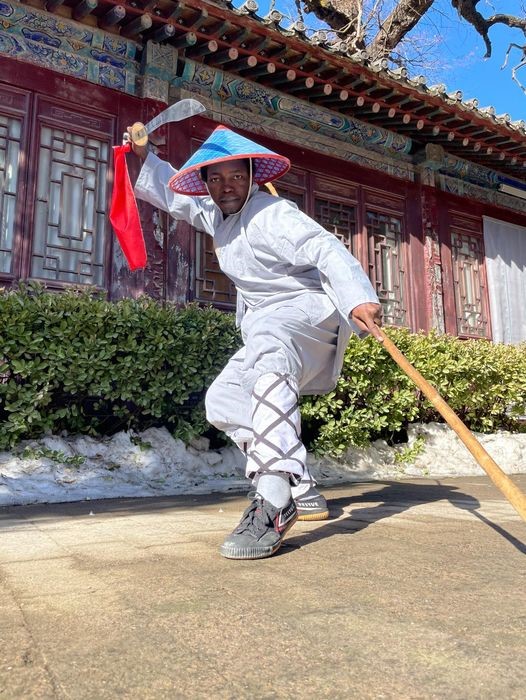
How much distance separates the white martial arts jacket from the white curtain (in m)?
6.85

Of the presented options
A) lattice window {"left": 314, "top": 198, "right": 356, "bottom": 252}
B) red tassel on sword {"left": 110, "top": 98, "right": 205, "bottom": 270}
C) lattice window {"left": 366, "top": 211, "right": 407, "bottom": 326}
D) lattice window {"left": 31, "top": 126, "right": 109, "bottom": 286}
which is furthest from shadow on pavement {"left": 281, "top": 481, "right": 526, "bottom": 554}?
lattice window {"left": 314, "top": 198, "right": 356, "bottom": 252}

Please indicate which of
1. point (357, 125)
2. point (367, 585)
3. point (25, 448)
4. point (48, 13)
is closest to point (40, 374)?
point (25, 448)

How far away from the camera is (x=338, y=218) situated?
24.3 feet

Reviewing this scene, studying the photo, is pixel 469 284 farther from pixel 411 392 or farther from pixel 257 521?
pixel 257 521

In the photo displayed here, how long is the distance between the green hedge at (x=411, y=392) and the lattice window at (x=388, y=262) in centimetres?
150

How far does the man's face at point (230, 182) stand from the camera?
2660 millimetres

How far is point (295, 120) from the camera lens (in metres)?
7.02

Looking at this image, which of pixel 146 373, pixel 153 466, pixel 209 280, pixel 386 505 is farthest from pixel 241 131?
pixel 386 505

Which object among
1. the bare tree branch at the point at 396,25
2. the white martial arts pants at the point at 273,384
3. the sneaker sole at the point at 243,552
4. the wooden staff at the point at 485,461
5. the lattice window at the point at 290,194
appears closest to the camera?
the wooden staff at the point at 485,461

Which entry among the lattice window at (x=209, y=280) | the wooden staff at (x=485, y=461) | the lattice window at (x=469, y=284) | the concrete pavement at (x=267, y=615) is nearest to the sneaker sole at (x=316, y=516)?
the concrete pavement at (x=267, y=615)

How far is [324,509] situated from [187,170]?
5.52ft

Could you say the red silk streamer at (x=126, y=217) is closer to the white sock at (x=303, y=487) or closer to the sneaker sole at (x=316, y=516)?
the white sock at (x=303, y=487)

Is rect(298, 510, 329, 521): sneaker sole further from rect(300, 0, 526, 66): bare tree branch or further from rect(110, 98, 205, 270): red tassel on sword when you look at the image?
rect(300, 0, 526, 66): bare tree branch

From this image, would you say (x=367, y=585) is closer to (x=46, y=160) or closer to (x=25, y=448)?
(x=25, y=448)
